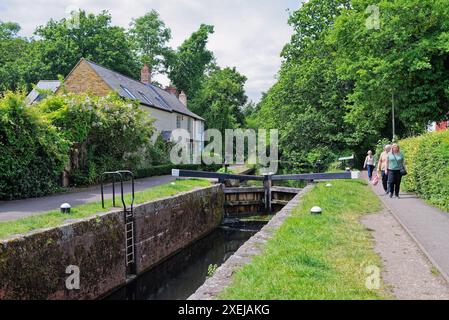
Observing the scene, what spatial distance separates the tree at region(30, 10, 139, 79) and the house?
5275 mm

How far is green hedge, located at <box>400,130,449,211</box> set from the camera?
35.4 ft

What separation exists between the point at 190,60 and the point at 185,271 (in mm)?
47213

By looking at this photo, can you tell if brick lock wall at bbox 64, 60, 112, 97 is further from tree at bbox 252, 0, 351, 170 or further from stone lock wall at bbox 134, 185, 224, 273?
tree at bbox 252, 0, 351, 170

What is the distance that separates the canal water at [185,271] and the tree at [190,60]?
42.0 meters

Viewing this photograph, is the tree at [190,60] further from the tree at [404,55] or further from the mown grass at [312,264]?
the mown grass at [312,264]

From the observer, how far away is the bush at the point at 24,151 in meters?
13.5

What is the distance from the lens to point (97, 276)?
988 cm

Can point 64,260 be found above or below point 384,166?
below

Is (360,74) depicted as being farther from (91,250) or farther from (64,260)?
(64,260)

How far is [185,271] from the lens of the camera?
42.5ft

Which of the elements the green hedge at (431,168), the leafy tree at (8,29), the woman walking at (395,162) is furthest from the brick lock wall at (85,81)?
the leafy tree at (8,29)

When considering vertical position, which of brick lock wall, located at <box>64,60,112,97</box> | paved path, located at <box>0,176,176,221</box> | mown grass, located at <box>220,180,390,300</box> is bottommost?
paved path, located at <box>0,176,176,221</box>

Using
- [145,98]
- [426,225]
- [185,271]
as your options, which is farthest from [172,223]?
[145,98]

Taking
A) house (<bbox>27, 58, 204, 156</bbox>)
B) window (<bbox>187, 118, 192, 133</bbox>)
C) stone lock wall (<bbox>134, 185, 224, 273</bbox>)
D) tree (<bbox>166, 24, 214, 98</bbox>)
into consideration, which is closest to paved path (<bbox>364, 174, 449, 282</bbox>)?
stone lock wall (<bbox>134, 185, 224, 273</bbox>)
